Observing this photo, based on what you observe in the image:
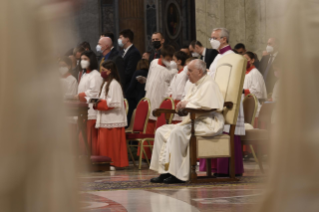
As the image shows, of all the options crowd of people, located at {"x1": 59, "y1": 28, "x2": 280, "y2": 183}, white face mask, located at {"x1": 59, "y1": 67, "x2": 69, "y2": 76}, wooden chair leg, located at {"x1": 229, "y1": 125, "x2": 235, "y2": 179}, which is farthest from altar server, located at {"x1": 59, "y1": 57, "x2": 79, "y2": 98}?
wooden chair leg, located at {"x1": 229, "y1": 125, "x2": 235, "y2": 179}

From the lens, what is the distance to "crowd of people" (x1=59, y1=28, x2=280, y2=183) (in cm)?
560

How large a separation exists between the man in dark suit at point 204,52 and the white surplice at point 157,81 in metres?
0.57

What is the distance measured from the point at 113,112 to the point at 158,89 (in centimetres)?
154

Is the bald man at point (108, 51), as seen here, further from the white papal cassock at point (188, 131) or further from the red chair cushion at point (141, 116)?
the white papal cassock at point (188, 131)

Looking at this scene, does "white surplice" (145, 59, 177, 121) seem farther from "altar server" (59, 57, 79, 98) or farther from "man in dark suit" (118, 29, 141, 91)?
"altar server" (59, 57, 79, 98)

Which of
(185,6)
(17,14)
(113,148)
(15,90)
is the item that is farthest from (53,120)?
(185,6)

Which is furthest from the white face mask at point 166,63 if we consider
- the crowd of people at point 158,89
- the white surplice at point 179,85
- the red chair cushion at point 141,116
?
the red chair cushion at point 141,116

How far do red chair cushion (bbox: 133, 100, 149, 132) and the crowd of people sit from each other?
198 millimetres

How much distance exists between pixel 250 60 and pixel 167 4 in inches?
315

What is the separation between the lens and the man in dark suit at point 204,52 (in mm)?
8984

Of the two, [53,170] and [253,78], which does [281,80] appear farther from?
[253,78]

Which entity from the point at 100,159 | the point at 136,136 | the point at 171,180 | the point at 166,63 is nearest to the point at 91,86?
the point at 136,136

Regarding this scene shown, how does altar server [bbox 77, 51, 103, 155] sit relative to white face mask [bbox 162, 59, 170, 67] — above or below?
below

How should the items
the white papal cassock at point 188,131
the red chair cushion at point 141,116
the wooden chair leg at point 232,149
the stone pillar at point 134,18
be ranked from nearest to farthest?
the white papal cassock at point 188,131
the wooden chair leg at point 232,149
the red chair cushion at point 141,116
the stone pillar at point 134,18
